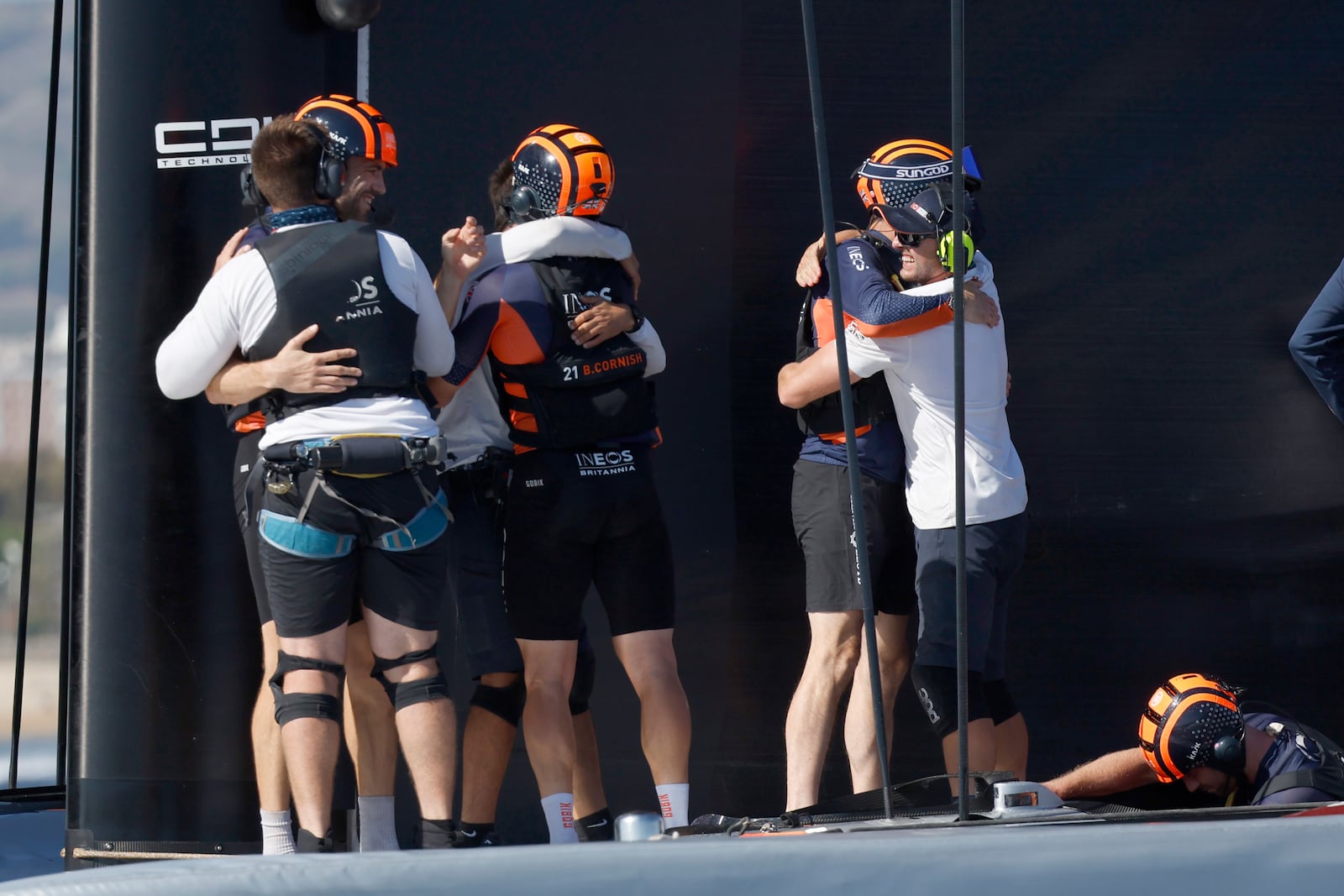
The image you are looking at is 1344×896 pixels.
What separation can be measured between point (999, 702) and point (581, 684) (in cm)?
105

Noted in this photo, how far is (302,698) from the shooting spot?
3145 mm

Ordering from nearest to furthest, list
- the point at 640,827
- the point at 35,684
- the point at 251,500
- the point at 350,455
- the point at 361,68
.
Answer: the point at 640,827 < the point at 350,455 < the point at 251,500 < the point at 361,68 < the point at 35,684

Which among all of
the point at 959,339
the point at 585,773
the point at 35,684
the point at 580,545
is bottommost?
the point at 35,684

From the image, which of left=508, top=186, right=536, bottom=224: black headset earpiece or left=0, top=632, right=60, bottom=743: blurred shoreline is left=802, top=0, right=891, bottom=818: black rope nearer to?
left=508, top=186, right=536, bottom=224: black headset earpiece

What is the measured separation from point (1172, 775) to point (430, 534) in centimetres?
182

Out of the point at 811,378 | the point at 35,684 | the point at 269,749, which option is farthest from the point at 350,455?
the point at 35,684

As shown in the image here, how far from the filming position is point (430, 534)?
128 inches

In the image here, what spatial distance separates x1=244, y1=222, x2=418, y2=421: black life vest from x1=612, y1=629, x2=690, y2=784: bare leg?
0.88 metres


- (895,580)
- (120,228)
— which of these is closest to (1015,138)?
(895,580)

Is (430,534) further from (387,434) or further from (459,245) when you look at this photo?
(459,245)

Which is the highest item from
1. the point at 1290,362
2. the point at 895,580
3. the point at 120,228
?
the point at 120,228

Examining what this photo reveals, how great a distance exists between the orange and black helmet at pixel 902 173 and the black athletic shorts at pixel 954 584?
79 centimetres

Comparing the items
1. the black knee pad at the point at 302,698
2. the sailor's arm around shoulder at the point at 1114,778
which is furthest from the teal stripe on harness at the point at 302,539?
the sailor's arm around shoulder at the point at 1114,778

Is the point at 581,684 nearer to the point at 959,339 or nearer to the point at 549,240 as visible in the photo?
the point at 549,240
